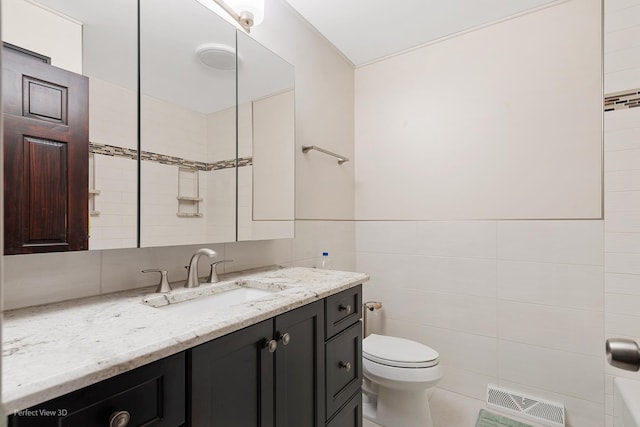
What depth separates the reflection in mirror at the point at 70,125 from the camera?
93cm

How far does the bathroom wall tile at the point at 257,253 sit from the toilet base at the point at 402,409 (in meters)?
0.94

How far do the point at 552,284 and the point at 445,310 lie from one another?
0.63 metres

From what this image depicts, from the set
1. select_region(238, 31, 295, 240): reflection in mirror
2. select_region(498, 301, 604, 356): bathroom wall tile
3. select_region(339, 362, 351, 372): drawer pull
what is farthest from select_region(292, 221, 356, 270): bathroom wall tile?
select_region(498, 301, 604, 356): bathroom wall tile

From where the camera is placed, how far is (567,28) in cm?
187

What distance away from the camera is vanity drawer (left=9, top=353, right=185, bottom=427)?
0.65 metres

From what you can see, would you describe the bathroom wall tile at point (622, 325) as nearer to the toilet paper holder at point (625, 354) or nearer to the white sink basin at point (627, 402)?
the white sink basin at point (627, 402)

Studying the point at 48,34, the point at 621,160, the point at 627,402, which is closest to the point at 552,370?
the point at 627,402

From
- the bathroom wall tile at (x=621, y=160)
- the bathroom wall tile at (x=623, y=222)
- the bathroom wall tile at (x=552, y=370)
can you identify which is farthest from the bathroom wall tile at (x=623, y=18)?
the bathroom wall tile at (x=552, y=370)

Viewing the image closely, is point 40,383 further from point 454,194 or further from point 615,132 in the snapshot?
point 615,132

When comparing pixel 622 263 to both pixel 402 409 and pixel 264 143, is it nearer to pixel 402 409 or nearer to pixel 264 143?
pixel 402 409

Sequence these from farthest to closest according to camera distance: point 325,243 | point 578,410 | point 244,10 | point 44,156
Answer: point 325,243
point 578,410
point 244,10
point 44,156

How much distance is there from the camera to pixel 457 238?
2.18 metres

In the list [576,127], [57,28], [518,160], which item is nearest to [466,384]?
[518,160]

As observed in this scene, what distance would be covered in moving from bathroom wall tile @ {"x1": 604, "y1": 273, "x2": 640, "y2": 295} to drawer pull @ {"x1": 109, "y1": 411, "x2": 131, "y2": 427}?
2149 millimetres
